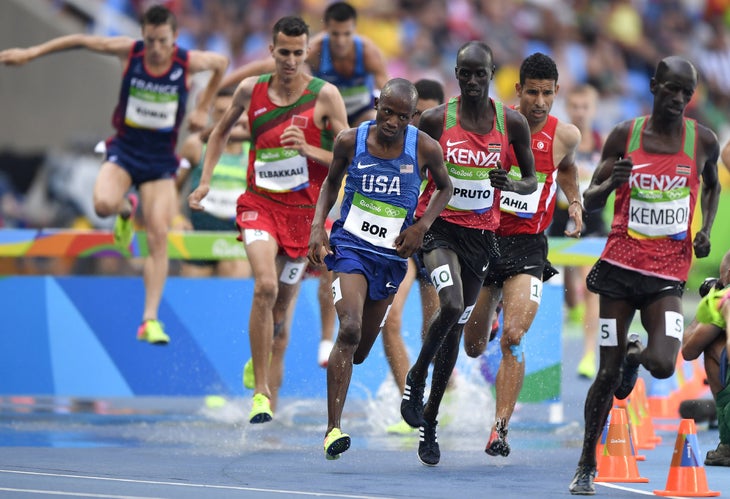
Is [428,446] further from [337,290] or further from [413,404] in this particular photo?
[337,290]

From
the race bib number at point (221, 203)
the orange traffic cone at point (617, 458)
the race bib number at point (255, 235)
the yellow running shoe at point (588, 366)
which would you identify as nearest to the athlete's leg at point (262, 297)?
the race bib number at point (255, 235)

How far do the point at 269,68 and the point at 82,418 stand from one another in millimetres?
3551

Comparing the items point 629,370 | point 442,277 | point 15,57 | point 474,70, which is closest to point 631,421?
point 629,370

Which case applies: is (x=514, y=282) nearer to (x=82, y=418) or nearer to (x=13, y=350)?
(x=82, y=418)

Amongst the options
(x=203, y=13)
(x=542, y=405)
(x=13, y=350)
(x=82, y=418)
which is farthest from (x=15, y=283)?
(x=203, y=13)

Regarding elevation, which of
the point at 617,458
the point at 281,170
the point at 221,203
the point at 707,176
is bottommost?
the point at 617,458

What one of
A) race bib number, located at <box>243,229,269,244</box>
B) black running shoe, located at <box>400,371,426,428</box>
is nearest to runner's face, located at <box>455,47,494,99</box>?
black running shoe, located at <box>400,371,426,428</box>

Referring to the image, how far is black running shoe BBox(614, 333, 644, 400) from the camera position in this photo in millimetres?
8992

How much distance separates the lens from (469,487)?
8.77 meters

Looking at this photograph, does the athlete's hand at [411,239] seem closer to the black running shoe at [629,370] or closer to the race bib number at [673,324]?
the black running shoe at [629,370]

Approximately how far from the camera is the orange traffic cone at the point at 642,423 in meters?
11.5

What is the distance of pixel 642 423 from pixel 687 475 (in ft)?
10.8

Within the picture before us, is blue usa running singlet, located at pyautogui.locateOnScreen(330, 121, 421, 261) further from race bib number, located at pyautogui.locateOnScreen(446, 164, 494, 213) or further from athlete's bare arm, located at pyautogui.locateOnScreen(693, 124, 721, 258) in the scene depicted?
athlete's bare arm, located at pyautogui.locateOnScreen(693, 124, 721, 258)

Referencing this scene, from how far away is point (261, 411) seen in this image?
10555mm
